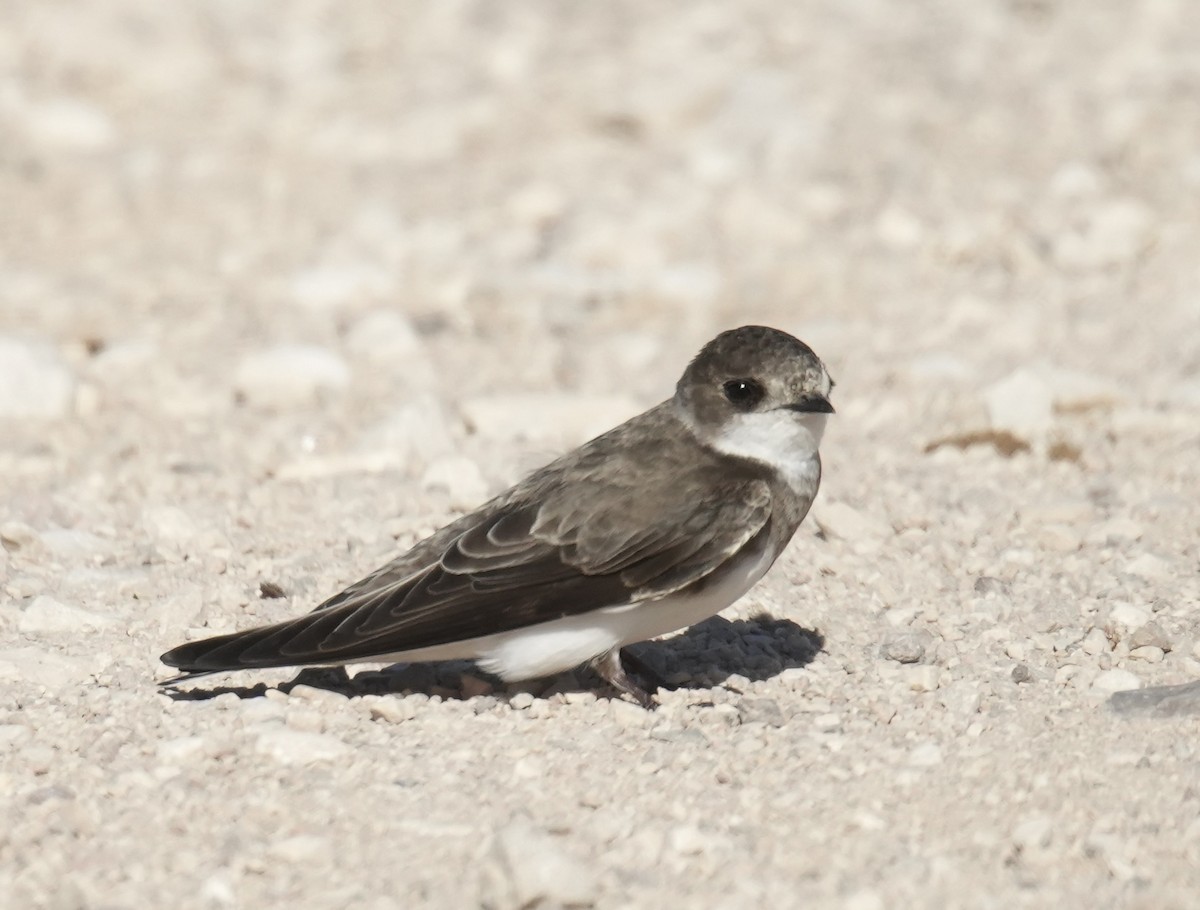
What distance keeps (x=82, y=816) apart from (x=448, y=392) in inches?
156

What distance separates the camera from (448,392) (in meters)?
8.11

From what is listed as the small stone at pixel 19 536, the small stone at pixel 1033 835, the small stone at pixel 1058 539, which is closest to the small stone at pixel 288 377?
the small stone at pixel 19 536

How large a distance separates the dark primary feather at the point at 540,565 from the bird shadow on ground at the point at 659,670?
0.29m

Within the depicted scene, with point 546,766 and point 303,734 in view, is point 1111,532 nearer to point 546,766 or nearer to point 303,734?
point 546,766

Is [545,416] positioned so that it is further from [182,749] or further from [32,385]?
[182,749]

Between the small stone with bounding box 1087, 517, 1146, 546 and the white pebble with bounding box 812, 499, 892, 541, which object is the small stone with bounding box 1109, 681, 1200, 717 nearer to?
the small stone with bounding box 1087, 517, 1146, 546

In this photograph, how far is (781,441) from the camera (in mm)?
5438

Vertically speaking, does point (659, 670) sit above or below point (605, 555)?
below

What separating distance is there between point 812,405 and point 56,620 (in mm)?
2396

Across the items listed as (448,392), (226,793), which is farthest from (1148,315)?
(226,793)

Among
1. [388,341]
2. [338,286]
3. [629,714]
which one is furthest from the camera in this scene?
[338,286]

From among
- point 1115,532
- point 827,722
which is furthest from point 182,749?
point 1115,532

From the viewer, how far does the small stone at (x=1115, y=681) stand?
16.9 feet

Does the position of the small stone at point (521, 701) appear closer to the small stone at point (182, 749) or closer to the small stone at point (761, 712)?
the small stone at point (761, 712)
